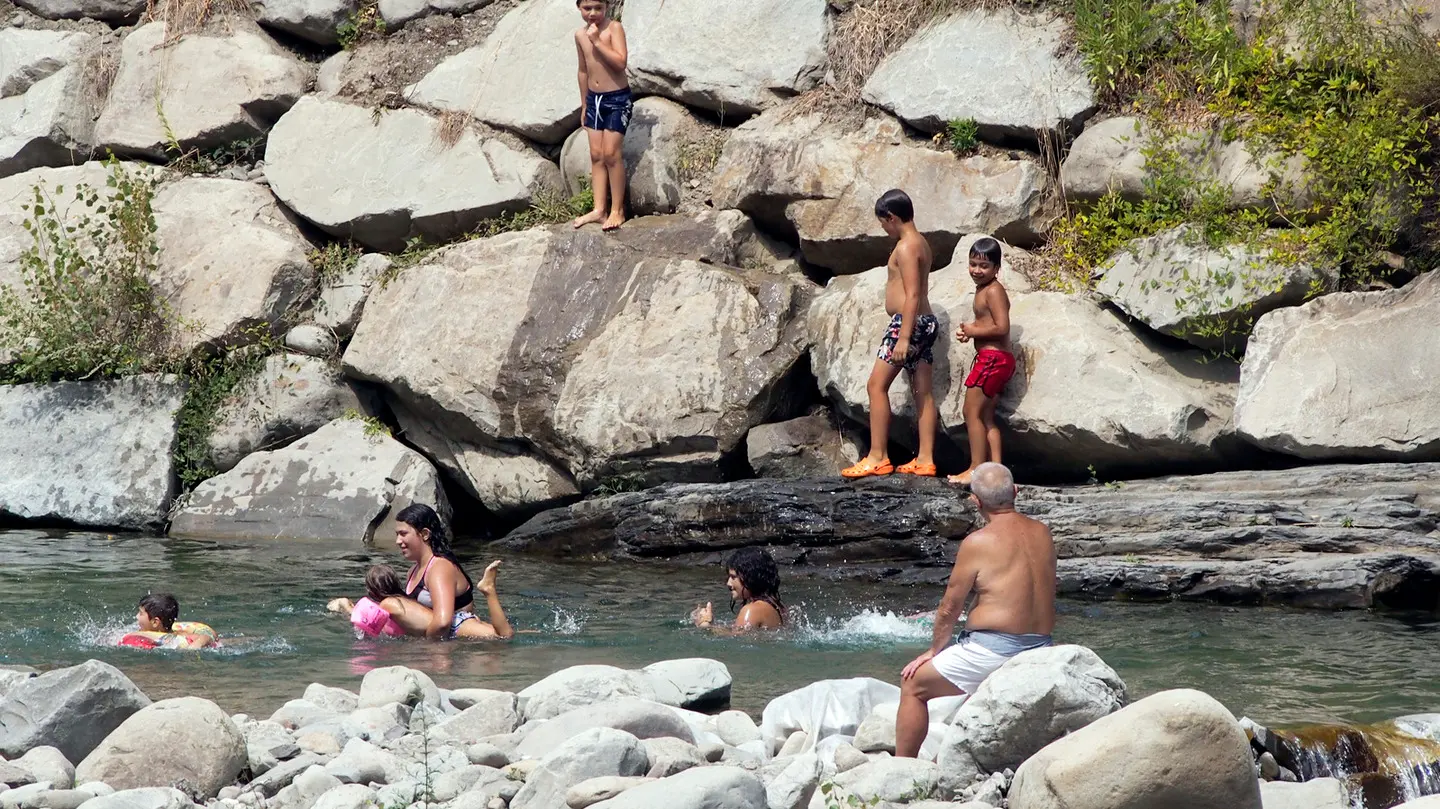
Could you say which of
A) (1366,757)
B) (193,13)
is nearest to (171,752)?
(1366,757)

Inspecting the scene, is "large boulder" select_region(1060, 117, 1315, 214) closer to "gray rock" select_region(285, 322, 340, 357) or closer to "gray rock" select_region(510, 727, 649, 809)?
"gray rock" select_region(285, 322, 340, 357)

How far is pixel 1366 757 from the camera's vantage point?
5285 millimetres

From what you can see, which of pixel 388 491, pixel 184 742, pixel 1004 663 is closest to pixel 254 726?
pixel 184 742

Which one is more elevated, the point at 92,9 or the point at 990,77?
the point at 92,9

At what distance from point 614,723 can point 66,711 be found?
191 centimetres

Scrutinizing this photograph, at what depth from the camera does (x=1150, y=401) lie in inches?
395

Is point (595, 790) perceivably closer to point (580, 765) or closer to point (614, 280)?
point (580, 765)

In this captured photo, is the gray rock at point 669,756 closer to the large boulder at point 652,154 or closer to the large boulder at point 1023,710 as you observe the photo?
the large boulder at point 1023,710

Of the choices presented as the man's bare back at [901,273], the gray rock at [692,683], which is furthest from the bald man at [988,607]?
the man's bare back at [901,273]

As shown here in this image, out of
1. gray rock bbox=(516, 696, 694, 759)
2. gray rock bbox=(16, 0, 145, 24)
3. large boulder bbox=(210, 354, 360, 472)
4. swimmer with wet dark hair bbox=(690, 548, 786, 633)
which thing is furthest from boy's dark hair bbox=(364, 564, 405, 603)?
gray rock bbox=(16, 0, 145, 24)

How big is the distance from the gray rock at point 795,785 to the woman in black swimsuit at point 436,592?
3317mm

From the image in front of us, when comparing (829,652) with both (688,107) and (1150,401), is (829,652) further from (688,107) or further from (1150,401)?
(688,107)

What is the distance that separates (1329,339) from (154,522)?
903cm

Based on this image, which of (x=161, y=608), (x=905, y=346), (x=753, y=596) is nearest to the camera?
(x=161, y=608)
